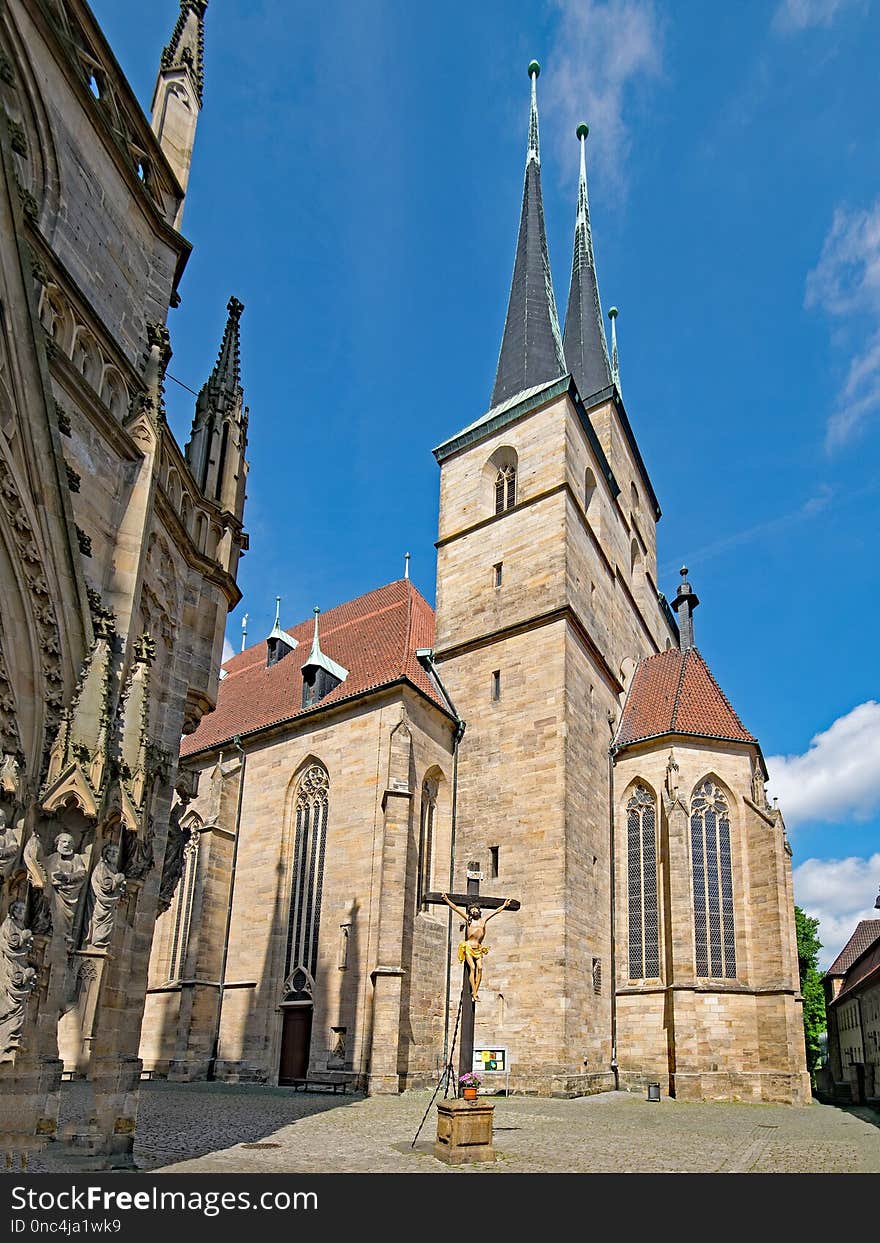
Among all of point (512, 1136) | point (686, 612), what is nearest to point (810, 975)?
point (686, 612)

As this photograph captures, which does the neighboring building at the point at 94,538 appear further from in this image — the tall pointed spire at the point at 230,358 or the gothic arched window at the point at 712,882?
the gothic arched window at the point at 712,882

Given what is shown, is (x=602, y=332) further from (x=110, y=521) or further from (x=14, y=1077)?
(x=14, y=1077)

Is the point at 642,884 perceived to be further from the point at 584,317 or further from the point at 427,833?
the point at 584,317

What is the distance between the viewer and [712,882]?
2048cm

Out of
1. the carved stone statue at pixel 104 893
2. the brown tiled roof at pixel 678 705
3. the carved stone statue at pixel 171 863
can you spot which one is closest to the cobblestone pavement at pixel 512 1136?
the carved stone statue at pixel 104 893

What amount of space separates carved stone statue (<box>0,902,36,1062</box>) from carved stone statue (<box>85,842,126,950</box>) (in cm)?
104

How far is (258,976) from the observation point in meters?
20.5

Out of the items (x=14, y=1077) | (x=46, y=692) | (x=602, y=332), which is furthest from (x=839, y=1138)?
(x=602, y=332)

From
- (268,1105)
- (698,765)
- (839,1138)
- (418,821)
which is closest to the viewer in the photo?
(839,1138)

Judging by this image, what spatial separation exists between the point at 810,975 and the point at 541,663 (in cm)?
2517

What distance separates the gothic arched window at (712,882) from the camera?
19.6 meters

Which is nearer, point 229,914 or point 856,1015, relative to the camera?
point 229,914

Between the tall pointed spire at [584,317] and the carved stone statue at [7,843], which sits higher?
the tall pointed spire at [584,317]
